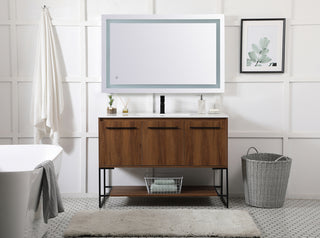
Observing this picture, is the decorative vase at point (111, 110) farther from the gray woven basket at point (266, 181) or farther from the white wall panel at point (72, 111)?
the gray woven basket at point (266, 181)

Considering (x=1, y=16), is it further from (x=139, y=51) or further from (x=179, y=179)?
(x=179, y=179)

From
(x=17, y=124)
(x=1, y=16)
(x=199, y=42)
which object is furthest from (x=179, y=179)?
(x=1, y=16)

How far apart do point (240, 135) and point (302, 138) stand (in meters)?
0.65

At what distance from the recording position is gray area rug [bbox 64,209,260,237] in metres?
3.34

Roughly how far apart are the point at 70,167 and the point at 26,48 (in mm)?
1331

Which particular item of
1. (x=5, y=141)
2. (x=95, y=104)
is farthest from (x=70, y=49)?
(x=5, y=141)

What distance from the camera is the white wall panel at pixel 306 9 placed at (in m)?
4.41

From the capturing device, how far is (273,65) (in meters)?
4.43

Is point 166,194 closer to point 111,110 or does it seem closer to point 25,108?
point 111,110

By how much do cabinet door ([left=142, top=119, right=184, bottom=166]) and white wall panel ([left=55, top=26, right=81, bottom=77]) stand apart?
1.06 meters

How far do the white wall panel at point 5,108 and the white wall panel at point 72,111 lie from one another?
57 cm

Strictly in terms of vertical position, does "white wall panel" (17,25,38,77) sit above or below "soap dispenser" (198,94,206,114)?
above

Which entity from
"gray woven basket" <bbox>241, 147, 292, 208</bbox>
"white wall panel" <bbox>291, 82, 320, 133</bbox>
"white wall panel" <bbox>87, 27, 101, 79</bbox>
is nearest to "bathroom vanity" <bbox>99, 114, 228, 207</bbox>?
"gray woven basket" <bbox>241, 147, 292, 208</bbox>

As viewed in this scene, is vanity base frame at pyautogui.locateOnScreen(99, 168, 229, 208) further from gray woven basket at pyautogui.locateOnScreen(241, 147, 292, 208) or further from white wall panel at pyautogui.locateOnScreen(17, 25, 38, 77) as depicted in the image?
white wall panel at pyautogui.locateOnScreen(17, 25, 38, 77)
